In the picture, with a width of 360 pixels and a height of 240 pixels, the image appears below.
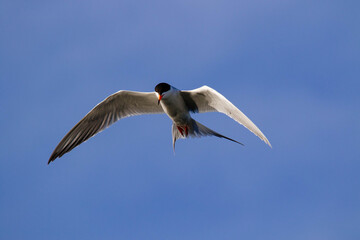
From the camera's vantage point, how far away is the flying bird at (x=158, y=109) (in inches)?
330

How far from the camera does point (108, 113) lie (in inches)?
372

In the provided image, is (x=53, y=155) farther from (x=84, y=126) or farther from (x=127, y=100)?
(x=127, y=100)

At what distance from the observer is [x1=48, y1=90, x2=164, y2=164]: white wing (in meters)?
9.10

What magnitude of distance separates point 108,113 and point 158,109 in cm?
100

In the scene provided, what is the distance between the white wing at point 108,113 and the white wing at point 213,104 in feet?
2.58

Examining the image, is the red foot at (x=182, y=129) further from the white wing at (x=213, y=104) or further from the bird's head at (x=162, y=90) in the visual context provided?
the bird's head at (x=162, y=90)

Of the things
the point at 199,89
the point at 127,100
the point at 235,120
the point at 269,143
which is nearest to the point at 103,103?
the point at 127,100

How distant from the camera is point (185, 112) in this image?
8.75 metres

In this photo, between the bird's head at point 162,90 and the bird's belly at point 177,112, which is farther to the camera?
the bird's belly at point 177,112

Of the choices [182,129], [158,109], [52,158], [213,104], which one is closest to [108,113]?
[158,109]

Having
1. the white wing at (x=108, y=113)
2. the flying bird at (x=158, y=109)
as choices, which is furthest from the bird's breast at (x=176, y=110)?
the white wing at (x=108, y=113)

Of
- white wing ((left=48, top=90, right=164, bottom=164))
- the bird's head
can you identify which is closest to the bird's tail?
white wing ((left=48, top=90, right=164, bottom=164))

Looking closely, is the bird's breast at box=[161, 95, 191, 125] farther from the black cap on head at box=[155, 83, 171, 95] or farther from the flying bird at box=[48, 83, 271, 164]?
the black cap on head at box=[155, 83, 171, 95]

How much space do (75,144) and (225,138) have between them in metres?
2.89
